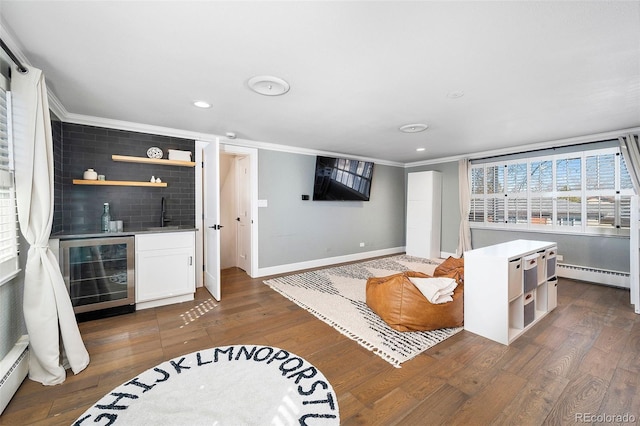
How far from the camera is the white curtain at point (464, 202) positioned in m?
5.28

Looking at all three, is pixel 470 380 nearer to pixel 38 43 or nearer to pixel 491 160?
pixel 38 43

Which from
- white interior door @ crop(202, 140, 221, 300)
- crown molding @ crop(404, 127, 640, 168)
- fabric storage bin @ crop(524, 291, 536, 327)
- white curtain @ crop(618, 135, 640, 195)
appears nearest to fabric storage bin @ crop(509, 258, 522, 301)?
fabric storage bin @ crop(524, 291, 536, 327)

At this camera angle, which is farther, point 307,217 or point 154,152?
point 307,217

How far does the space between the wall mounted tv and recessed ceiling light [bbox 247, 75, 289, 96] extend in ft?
8.11

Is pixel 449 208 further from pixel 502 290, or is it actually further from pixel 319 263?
pixel 502 290

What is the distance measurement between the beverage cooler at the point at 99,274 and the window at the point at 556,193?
19.2 ft

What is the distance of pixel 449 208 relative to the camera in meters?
5.70

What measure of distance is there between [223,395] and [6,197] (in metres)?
1.99

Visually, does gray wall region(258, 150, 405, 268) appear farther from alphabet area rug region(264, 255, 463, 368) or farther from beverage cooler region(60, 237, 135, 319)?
beverage cooler region(60, 237, 135, 319)

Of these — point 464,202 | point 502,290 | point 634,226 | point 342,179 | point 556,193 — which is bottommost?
point 502,290

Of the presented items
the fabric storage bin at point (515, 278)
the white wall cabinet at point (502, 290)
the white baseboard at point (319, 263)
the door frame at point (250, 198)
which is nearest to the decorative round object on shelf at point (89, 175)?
the door frame at point (250, 198)

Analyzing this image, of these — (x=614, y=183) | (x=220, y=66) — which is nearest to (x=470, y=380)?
(x=220, y=66)

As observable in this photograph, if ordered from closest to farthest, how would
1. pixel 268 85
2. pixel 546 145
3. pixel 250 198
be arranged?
pixel 268 85
pixel 546 145
pixel 250 198

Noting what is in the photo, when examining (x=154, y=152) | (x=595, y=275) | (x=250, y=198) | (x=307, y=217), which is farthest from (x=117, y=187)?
(x=595, y=275)
